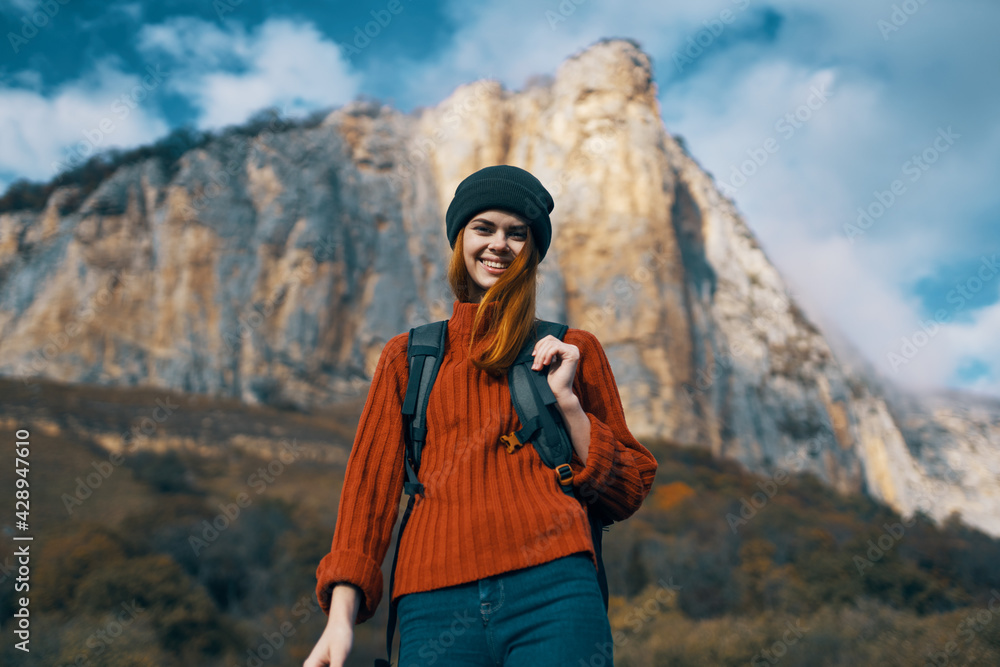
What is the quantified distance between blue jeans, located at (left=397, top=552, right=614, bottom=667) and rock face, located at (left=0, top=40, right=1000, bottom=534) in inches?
1398

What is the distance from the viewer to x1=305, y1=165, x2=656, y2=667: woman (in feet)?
4.40

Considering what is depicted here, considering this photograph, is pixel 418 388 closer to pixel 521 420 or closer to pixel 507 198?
pixel 521 420

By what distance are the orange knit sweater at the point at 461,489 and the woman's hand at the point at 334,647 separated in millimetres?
80

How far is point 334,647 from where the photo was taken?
1325 millimetres

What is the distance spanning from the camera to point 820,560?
1792 centimetres

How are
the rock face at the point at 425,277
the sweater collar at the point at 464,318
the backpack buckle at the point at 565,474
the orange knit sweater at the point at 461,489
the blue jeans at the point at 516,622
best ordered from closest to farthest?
the blue jeans at the point at 516,622 < the orange knit sweater at the point at 461,489 < the backpack buckle at the point at 565,474 < the sweater collar at the point at 464,318 < the rock face at the point at 425,277

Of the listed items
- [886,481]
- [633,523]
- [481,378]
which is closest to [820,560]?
[633,523]

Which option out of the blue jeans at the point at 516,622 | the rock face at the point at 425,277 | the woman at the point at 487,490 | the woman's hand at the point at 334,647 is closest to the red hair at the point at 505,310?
the woman at the point at 487,490

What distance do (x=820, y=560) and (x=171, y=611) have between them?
15.4 metres

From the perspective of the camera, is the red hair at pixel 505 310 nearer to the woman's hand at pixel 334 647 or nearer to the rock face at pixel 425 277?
the woman's hand at pixel 334 647

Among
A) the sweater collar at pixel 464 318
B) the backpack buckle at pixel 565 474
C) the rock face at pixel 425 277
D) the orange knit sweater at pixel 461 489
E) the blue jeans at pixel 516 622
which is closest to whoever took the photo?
the blue jeans at pixel 516 622

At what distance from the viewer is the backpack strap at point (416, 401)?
1.55m

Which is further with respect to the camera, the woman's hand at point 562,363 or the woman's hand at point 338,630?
the woman's hand at point 562,363

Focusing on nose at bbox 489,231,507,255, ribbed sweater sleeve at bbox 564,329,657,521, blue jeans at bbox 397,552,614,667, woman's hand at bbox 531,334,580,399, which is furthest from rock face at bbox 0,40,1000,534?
blue jeans at bbox 397,552,614,667
